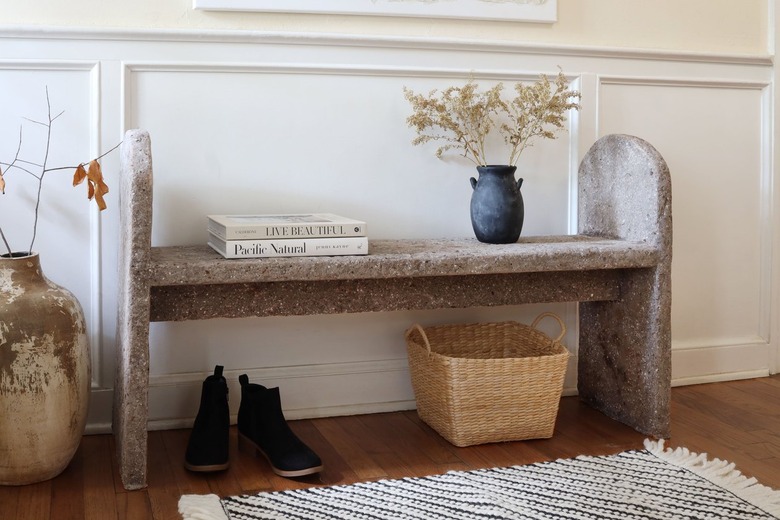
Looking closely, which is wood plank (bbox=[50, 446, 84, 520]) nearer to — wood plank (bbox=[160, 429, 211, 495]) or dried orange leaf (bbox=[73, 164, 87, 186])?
wood plank (bbox=[160, 429, 211, 495])

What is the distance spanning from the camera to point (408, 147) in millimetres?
2270

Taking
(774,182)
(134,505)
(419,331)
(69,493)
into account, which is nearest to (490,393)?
(419,331)

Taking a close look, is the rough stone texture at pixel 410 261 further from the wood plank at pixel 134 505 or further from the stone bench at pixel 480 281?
the wood plank at pixel 134 505

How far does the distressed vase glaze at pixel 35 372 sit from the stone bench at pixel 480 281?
0.37ft

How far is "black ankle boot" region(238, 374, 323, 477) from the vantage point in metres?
1.81

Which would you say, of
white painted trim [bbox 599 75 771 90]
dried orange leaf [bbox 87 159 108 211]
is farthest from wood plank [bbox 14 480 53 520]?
white painted trim [bbox 599 75 771 90]

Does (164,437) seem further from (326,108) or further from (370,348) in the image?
(326,108)

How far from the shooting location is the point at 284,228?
1.80 metres

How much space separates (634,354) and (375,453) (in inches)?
28.8

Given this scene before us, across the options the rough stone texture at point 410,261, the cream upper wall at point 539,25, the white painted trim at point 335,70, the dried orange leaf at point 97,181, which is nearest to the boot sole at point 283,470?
the rough stone texture at point 410,261

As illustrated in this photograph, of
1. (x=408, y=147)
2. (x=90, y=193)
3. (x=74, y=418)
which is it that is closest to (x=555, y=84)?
(x=408, y=147)

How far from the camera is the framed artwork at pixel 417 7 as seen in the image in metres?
2.11

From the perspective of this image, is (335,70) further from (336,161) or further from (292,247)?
(292,247)

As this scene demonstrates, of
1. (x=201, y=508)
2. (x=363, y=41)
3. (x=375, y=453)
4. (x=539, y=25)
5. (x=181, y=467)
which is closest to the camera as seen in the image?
(x=201, y=508)
